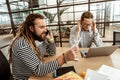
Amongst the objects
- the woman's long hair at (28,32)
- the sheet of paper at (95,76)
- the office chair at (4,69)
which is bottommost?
the office chair at (4,69)

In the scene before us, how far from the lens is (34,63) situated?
1011 mm

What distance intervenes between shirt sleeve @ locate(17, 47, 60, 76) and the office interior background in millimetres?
1883

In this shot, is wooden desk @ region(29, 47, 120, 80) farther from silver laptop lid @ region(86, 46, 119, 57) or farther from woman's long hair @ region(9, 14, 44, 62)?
woman's long hair @ region(9, 14, 44, 62)

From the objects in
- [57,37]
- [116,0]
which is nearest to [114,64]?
[116,0]

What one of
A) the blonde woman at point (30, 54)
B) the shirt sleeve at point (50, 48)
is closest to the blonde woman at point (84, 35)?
the shirt sleeve at point (50, 48)

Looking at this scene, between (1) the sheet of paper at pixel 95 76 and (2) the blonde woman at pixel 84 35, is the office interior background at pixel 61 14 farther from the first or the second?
(1) the sheet of paper at pixel 95 76

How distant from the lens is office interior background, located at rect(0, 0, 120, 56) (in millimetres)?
2684

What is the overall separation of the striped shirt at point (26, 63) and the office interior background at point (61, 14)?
177 cm

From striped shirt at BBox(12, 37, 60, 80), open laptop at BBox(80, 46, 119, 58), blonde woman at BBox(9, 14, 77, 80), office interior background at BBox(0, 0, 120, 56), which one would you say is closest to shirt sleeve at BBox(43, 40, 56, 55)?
blonde woman at BBox(9, 14, 77, 80)

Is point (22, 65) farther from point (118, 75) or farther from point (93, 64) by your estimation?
point (118, 75)

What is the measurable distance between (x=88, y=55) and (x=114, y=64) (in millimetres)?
279

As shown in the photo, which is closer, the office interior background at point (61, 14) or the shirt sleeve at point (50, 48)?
the shirt sleeve at point (50, 48)

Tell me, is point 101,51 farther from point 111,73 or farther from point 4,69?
point 4,69

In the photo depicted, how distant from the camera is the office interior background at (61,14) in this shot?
268 centimetres
